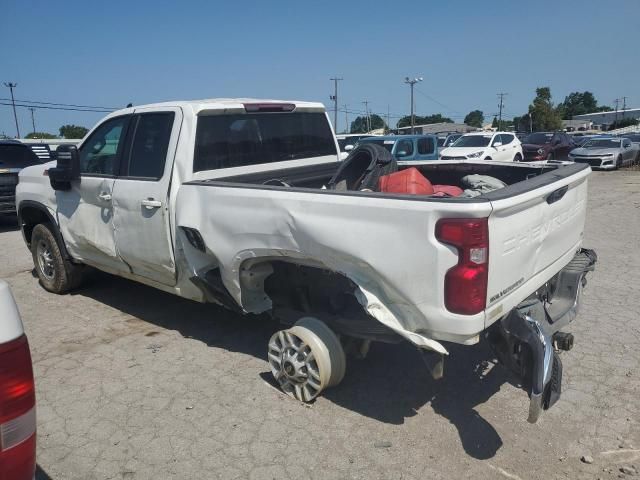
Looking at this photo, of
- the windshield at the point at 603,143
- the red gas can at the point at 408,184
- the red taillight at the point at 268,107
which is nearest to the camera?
the red gas can at the point at 408,184

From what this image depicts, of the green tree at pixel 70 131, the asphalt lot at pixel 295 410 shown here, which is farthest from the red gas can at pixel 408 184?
the green tree at pixel 70 131

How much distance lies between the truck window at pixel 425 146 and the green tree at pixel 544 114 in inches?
2724

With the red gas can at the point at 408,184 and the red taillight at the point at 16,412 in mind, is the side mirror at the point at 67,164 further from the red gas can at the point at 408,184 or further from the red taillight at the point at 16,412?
the red taillight at the point at 16,412

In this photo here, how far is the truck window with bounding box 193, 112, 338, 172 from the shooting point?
4.35 m

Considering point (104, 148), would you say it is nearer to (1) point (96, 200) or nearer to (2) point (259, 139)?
(1) point (96, 200)

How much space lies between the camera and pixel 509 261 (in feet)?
9.54

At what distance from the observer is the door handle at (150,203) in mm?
4182

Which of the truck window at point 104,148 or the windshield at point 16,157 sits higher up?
the truck window at point 104,148

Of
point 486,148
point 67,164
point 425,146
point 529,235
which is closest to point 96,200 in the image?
point 67,164

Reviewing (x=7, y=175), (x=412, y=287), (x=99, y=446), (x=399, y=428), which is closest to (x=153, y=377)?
(x=99, y=446)

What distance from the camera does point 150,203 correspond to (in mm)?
4230

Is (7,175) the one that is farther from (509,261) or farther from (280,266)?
(509,261)

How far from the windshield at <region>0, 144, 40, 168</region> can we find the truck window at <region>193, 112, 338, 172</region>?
8.60 metres

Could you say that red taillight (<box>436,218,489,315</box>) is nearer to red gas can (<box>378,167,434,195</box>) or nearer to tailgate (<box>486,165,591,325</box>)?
tailgate (<box>486,165,591,325</box>)
